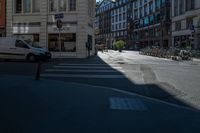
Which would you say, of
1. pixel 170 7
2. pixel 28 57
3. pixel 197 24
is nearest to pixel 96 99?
pixel 28 57

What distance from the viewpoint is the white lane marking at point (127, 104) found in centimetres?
928

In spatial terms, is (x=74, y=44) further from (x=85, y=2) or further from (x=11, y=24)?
(x=11, y=24)

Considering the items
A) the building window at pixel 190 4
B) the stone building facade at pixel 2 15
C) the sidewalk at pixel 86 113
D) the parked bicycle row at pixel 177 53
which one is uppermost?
the building window at pixel 190 4

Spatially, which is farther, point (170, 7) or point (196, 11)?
point (170, 7)

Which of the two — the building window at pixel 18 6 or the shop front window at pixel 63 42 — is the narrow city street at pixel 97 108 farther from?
the building window at pixel 18 6

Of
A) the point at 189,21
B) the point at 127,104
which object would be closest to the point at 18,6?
the point at 127,104

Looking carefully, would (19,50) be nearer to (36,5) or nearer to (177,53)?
(36,5)

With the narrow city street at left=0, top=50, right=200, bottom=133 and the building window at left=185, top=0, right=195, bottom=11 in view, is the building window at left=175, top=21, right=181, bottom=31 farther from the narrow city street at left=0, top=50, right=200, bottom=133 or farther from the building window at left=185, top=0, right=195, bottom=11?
the narrow city street at left=0, top=50, right=200, bottom=133

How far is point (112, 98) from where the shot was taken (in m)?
10.7

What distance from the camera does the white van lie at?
89.8 feet

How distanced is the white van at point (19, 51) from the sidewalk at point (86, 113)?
15.4 metres

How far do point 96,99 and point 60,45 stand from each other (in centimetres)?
2554

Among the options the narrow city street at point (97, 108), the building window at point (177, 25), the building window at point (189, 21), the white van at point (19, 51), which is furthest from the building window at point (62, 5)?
the building window at point (177, 25)

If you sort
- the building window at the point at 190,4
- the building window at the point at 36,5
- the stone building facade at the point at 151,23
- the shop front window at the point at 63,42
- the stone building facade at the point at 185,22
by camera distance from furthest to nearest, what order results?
the stone building facade at the point at 151,23, the building window at the point at 190,4, the stone building facade at the point at 185,22, the building window at the point at 36,5, the shop front window at the point at 63,42
